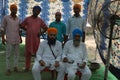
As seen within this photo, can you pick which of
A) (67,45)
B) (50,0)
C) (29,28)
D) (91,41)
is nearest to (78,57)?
(67,45)

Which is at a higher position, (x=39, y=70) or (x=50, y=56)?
(x=50, y=56)

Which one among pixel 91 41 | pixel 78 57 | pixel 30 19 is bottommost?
pixel 91 41

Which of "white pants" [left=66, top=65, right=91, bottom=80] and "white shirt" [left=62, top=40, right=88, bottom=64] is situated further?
"white shirt" [left=62, top=40, right=88, bottom=64]

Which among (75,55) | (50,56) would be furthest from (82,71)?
(50,56)

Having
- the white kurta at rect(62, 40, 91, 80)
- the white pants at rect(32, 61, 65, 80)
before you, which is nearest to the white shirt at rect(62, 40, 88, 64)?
the white kurta at rect(62, 40, 91, 80)

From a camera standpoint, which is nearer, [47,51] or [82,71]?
[82,71]

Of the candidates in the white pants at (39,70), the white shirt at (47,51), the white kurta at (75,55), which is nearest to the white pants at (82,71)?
→ the white kurta at (75,55)

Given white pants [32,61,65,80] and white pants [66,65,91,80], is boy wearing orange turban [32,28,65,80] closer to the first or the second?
white pants [32,61,65,80]

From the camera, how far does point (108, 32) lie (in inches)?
296

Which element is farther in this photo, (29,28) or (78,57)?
(29,28)

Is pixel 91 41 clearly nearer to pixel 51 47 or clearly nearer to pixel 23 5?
pixel 23 5

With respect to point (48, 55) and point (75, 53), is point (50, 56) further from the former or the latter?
point (75, 53)

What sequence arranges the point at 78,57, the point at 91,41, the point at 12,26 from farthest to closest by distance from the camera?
the point at 91,41, the point at 12,26, the point at 78,57

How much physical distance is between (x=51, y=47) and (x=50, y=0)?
13.2ft
